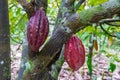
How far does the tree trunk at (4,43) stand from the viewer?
1204 mm

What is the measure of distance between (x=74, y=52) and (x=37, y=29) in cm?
16

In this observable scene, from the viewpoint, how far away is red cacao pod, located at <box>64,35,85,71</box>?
99 centimetres

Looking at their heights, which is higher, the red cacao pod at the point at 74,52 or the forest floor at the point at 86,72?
the red cacao pod at the point at 74,52

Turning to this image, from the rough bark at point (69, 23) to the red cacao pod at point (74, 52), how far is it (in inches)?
1.0

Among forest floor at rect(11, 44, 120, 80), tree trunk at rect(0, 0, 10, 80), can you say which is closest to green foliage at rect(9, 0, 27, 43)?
tree trunk at rect(0, 0, 10, 80)

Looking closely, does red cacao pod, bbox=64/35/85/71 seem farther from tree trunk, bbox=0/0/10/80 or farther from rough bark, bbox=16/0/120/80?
tree trunk, bbox=0/0/10/80

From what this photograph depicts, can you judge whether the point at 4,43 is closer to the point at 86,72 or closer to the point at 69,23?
the point at 69,23

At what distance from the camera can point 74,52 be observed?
1.00 metres

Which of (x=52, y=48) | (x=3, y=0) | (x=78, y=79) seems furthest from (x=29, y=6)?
(x=78, y=79)

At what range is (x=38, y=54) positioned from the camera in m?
1.01

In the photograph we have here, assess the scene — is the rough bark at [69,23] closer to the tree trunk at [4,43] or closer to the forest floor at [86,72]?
the tree trunk at [4,43]

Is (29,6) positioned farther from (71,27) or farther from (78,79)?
(78,79)

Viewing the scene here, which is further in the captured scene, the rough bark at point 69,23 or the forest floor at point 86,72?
the forest floor at point 86,72

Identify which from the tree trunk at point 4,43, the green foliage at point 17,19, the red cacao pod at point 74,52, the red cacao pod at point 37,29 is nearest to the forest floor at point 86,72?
the green foliage at point 17,19
